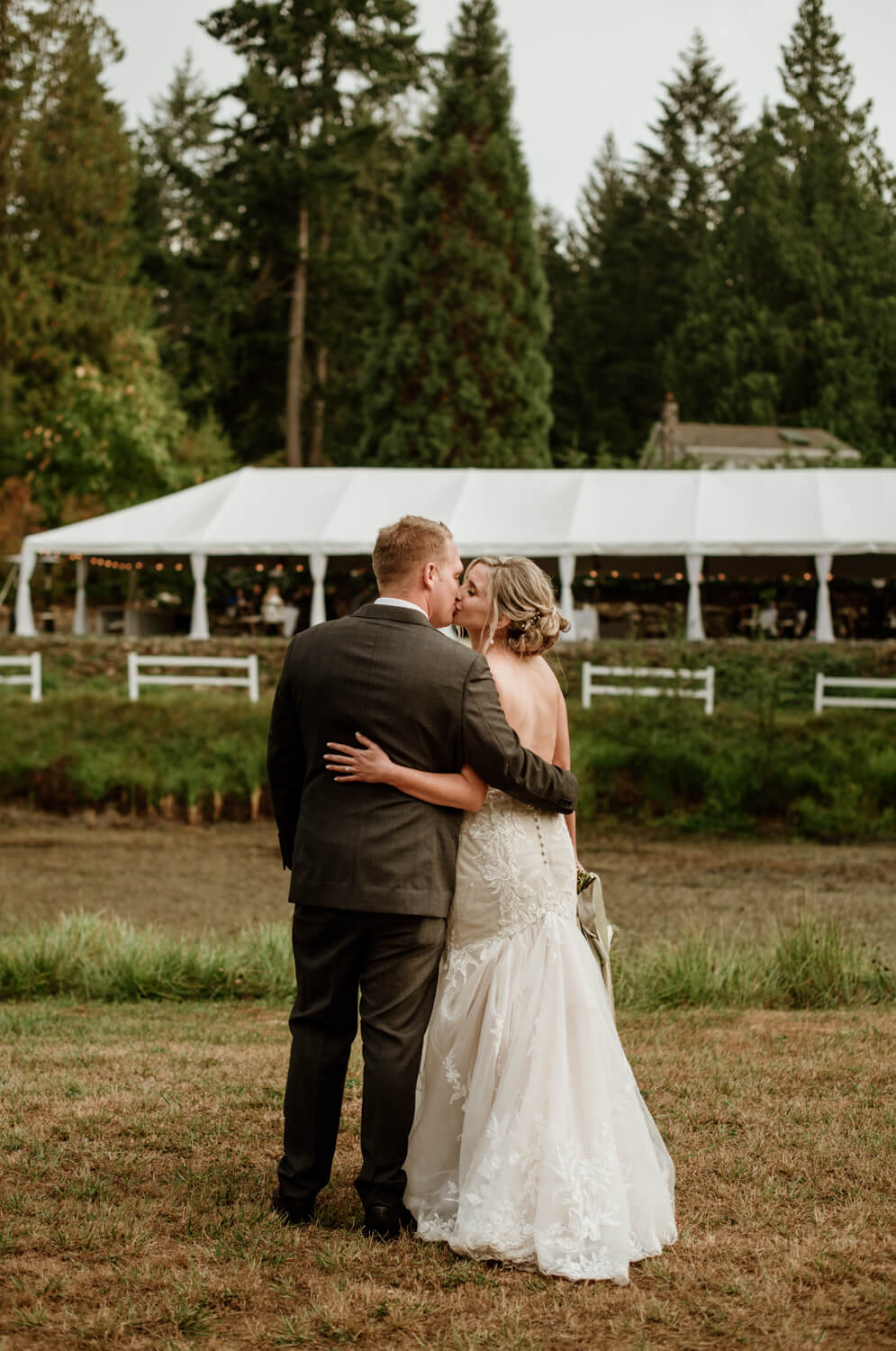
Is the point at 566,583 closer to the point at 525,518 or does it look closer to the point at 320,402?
the point at 525,518

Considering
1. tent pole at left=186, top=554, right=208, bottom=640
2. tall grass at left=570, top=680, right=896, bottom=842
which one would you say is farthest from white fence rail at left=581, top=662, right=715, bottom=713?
tent pole at left=186, top=554, right=208, bottom=640

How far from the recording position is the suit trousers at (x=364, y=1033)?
3580mm

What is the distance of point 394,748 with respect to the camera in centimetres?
357

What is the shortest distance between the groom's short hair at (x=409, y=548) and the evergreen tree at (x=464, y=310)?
3082 centimetres

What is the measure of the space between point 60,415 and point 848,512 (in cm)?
1628

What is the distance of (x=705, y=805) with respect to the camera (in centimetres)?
1662

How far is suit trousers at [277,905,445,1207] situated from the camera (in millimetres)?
3580

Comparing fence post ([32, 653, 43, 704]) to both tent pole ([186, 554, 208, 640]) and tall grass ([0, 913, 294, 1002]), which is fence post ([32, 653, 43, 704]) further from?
tall grass ([0, 913, 294, 1002])

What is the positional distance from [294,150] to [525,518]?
742 inches

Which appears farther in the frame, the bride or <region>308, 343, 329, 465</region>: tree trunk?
<region>308, 343, 329, 465</region>: tree trunk

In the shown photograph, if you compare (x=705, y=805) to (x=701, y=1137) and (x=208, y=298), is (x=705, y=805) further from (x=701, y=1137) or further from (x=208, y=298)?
(x=208, y=298)

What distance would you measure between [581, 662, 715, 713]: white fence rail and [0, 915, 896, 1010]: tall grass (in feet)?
30.4

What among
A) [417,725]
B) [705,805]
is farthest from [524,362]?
[417,725]

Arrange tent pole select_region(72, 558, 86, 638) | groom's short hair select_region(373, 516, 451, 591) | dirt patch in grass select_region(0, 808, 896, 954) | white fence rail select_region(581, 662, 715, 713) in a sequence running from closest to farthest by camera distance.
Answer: groom's short hair select_region(373, 516, 451, 591) < dirt patch in grass select_region(0, 808, 896, 954) < white fence rail select_region(581, 662, 715, 713) < tent pole select_region(72, 558, 86, 638)
